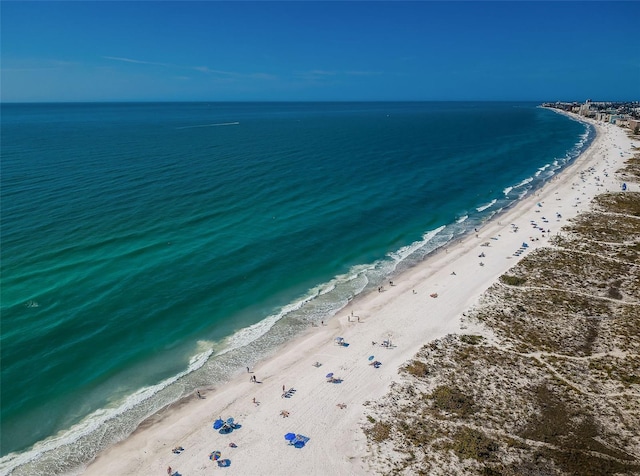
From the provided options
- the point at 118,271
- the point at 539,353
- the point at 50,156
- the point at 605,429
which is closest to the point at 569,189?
the point at 539,353

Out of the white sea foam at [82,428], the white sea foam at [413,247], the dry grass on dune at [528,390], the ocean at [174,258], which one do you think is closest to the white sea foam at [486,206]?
the ocean at [174,258]

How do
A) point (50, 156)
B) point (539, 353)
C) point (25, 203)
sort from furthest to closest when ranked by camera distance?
point (50, 156), point (25, 203), point (539, 353)

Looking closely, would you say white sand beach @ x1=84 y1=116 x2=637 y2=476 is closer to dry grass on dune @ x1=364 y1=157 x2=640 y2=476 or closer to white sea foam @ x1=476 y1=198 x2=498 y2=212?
dry grass on dune @ x1=364 y1=157 x2=640 y2=476

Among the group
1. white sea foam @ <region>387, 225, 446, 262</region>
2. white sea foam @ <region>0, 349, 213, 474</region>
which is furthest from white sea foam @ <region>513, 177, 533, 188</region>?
white sea foam @ <region>0, 349, 213, 474</region>

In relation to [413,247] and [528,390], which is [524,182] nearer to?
[413,247]

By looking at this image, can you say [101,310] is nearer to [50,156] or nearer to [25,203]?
[25,203]

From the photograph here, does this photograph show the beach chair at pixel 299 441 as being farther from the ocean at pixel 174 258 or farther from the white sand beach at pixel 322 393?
the ocean at pixel 174 258
